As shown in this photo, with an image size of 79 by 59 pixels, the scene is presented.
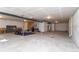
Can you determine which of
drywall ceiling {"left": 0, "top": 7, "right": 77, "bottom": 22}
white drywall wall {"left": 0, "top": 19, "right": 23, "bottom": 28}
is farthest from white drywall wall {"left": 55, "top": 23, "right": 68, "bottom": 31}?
drywall ceiling {"left": 0, "top": 7, "right": 77, "bottom": 22}

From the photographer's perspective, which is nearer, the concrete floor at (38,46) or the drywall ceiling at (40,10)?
the concrete floor at (38,46)

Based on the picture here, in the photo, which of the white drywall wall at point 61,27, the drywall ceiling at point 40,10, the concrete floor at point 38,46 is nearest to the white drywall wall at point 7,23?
the drywall ceiling at point 40,10

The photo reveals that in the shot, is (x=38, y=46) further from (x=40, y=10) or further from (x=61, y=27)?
(x=61, y=27)

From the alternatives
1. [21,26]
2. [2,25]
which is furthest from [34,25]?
[2,25]

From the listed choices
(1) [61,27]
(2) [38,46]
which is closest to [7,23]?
(2) [38,46]

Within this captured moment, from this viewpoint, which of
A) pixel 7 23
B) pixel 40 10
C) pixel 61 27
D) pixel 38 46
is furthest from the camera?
pixel 61 27

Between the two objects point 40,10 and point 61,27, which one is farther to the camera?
point 61,27

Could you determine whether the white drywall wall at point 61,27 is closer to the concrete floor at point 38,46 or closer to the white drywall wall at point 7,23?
the white drywall wall at point 7,23

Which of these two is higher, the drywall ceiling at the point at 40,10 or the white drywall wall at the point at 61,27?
the drywall ceiling at the point at 40,10

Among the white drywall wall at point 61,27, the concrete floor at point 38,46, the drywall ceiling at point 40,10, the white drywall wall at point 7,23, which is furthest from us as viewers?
the white drywall wall at point 61,27

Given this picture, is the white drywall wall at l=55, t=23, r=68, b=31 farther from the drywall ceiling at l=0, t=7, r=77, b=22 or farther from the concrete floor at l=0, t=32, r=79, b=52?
the concrete floor at l=0, t=32, r=79, b=52

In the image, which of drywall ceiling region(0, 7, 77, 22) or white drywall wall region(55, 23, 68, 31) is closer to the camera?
drywall ceiling region(0, 7, 77, 22)

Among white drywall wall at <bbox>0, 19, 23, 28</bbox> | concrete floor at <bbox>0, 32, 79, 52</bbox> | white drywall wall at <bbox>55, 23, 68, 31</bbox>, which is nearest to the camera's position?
concrete floor at <bbox>0, 32, 79, 52</bbox>
